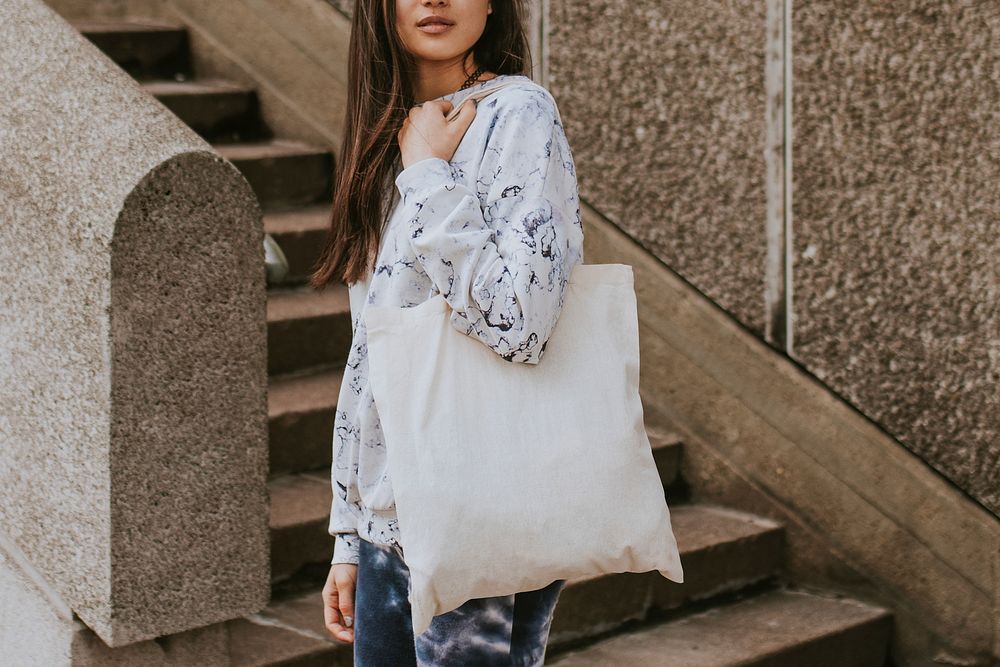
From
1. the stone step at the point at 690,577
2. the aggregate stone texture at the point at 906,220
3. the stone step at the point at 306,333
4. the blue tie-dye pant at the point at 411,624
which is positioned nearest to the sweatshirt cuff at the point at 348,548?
the blue tie-dye pant at the point at 411,624

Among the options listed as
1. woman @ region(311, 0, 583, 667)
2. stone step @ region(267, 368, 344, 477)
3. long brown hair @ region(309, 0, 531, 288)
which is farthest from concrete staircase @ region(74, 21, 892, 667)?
long brown hair @ region(309, 0, 531, 288)

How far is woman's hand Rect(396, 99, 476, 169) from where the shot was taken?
5.61ft

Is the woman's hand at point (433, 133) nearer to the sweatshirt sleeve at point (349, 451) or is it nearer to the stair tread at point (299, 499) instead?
the sweatshirt sleeve at point (349, 451)

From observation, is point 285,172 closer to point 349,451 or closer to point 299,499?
point 299,499

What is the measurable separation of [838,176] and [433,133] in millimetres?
1898

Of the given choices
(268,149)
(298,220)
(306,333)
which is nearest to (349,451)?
(306,333)

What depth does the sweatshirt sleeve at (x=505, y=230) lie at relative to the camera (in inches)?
61.7

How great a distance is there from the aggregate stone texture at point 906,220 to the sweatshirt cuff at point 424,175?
73.8 inches

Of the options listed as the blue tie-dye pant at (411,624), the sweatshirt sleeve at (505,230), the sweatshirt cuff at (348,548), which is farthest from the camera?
the sweatshirt cuff at (348,548)

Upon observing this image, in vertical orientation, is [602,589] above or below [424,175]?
below

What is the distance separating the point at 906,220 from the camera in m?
3.23

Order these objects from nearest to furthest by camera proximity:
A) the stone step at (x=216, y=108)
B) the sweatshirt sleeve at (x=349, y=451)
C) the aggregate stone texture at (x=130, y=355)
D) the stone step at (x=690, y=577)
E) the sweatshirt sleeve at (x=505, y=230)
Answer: the sweatshirt sleeve at (x=505, y=230), the sweatshirt sleeve at (x=349, y=451), the aggregate stone texture at (x=130, y=355), the stone step at (x=690, y=577), the stone step at (x=216, y=108)

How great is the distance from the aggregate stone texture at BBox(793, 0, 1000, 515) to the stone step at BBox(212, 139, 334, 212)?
168 cm

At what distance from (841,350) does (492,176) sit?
6.48 feet
